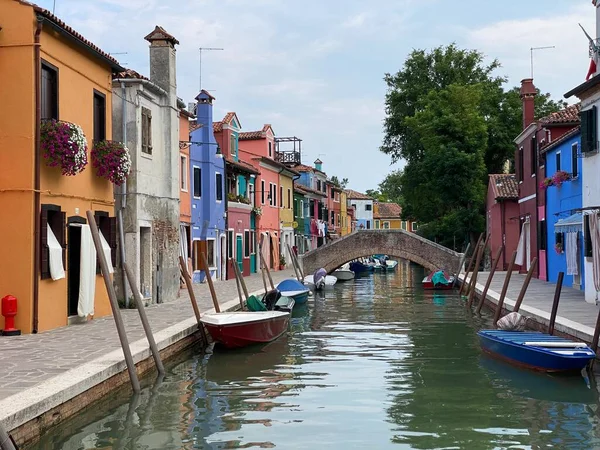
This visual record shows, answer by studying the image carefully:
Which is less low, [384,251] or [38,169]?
[38,169]

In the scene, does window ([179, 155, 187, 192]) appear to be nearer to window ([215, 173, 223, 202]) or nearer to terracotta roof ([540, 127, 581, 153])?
window ([215, 173, 223, 202])

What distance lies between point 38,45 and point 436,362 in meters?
9.08

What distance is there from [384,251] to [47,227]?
26.8m

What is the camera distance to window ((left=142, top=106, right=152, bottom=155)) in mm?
19823

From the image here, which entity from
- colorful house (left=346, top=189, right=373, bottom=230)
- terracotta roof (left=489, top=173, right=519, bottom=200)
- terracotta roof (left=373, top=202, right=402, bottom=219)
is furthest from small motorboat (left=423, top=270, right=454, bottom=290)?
terracotta roof (left=373, top=202, right=402, bottom=219)

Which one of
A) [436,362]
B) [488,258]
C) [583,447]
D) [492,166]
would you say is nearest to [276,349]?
[436,362]

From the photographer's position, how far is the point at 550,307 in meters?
18.5

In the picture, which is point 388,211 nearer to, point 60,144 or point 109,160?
point 109,160

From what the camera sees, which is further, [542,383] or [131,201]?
[131,201]

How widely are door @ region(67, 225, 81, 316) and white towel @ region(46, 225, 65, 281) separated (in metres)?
1.79

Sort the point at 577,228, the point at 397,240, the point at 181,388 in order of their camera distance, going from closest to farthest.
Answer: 1. the point at 181,388
2. the point at 577,228
3. the point at 397,240

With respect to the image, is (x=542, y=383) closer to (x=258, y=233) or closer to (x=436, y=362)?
(x=436, y=362)

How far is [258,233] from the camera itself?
41.1 metres

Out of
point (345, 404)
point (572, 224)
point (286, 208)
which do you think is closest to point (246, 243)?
point (286, 208)
